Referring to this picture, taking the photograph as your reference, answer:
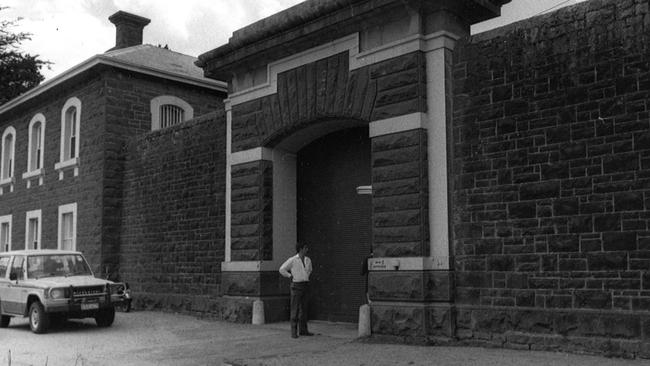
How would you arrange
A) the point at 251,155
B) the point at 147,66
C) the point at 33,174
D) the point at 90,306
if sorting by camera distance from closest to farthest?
the point at 90,306
the point at 251,155
the point at 147,66
the point at 33,174

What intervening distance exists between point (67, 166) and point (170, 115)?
3.73 meters

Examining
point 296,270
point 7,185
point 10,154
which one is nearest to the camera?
point 296,270

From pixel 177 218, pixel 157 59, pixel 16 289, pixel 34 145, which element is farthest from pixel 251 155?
pixel 34 145

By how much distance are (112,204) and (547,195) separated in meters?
13.9

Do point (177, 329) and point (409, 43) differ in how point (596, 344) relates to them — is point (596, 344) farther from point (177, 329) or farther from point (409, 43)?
point (177, 329)

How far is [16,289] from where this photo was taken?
47.6 feet

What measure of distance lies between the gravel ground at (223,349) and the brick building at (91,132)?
6.21 metres

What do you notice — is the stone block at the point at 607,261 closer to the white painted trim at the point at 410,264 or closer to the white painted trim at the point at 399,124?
the white painted trim at the point at 410,264

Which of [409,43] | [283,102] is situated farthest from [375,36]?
[283,102]

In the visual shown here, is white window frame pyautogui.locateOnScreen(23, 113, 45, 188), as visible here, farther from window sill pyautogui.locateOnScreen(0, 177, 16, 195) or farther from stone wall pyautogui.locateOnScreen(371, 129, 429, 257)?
stone wall pyautogui.locateOnScreen(371, 129, 429, 257)

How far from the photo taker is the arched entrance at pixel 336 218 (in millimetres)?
13578

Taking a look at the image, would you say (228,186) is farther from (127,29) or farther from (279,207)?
(127,29)

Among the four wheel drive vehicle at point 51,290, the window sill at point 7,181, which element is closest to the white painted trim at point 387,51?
the four wheel drive vehicle at point 51,290

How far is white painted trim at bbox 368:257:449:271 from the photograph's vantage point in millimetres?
10837
